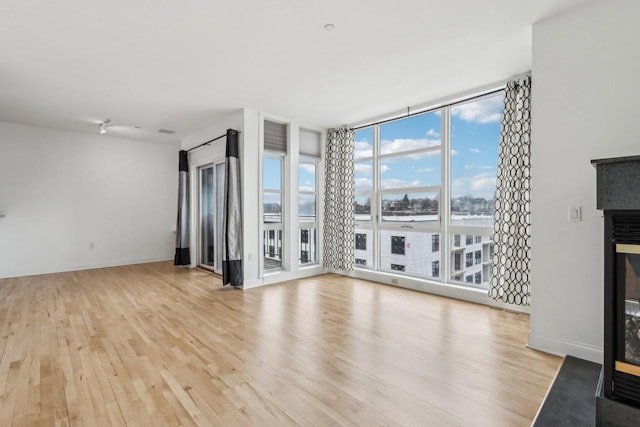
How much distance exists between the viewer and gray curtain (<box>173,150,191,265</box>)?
258 inches

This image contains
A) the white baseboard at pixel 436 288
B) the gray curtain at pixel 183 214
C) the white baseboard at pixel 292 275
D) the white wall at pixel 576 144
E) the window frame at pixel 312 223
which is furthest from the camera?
the gray curtain at pixel 183 214

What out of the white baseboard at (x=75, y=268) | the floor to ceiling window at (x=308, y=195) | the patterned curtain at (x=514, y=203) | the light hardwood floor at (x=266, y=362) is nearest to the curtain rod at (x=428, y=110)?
the patterned curtain at (x=514, y=203)

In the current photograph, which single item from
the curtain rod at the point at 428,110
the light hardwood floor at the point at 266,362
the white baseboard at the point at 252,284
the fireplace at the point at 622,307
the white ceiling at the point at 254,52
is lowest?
the light hardwood floor at the point at 266,362

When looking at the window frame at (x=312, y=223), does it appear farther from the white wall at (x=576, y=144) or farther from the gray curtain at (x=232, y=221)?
the white wall at (x=576, y=144)

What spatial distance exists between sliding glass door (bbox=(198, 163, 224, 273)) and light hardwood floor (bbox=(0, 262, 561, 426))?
71.3 inches

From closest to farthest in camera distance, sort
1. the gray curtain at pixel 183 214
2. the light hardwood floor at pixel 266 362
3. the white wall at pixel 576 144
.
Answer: the light hardwood floor at pixel 266 362 → the white wall at pixel 576 144 → the gray curtain at pixel 183 214

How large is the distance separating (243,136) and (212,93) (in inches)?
32.7

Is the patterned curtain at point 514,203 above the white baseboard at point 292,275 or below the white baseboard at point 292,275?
above

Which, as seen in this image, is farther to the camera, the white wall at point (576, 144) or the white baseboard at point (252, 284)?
the white baseboard at point (252, 284)

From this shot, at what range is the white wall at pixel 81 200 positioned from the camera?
570cm

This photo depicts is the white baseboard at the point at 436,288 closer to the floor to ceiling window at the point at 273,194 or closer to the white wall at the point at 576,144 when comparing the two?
the white wall at the point at 576,144

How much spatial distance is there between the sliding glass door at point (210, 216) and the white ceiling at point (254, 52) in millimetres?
1552

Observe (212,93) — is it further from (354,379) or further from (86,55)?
(354,379)

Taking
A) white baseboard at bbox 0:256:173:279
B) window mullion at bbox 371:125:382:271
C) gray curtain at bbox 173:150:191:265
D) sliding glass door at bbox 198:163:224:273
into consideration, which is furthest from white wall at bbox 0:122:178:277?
window mullion at bbox 371:125:382:271
